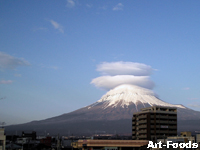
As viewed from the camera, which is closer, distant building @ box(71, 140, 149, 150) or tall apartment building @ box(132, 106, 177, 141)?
distant building @ box(71, 140, 149, 150)

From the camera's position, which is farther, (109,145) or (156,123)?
(156,123)

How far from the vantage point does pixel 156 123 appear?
159 metres

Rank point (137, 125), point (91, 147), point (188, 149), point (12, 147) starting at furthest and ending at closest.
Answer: point (137, 125)
point (91, 147)
point (12, 147)
point (188, 149)

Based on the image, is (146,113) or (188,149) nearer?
(188,149)

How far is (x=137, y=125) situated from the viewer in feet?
566

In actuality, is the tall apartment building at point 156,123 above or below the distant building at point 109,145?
above

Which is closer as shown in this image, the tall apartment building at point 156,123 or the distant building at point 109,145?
the distant building at point 109,145

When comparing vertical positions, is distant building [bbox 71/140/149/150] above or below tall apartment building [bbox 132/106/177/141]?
below

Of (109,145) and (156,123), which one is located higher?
(156,123)

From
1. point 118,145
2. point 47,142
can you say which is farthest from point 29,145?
point 118,145

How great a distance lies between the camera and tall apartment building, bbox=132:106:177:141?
15775cm

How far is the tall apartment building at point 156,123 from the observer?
6211 inches

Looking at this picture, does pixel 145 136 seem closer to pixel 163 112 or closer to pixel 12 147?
pixel 163 112

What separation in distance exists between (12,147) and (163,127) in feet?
225
